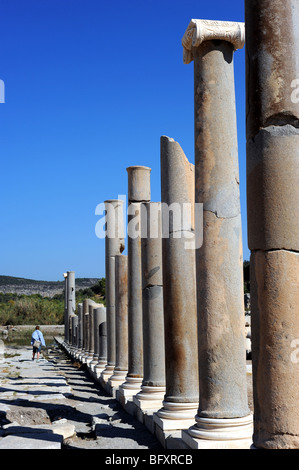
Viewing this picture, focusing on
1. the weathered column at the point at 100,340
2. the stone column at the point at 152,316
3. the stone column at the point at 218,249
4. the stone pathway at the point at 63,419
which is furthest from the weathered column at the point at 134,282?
the stone column at the point at 218,249

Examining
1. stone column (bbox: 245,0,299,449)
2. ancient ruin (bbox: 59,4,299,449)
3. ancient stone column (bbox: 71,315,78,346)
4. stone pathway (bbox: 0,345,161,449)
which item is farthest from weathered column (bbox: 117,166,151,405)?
ancient stone column (bbox: 71,315,78,346)

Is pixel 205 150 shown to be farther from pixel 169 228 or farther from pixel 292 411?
pixel 292 411

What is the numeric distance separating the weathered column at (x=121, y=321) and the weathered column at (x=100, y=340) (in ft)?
9.15

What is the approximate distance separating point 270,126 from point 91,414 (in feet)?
29.7

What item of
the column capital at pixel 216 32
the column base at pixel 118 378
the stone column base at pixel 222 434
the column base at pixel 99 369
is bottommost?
the column base at pixel 99 369

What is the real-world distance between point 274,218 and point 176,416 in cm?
491

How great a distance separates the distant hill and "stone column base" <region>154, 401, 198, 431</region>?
142747 millimetres

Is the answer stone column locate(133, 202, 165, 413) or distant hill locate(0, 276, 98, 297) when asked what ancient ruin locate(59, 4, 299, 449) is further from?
distant hill locate(0, 276, 98, 297)

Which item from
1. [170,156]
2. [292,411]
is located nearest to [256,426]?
[292,411]

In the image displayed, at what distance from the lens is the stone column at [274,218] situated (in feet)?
17.2

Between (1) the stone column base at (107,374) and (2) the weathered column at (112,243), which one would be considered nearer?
(1) the stone column base at (107,374)

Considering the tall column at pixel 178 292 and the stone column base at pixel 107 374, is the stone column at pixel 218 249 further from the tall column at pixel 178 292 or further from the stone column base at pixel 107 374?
the stone column base at pixel 107 374

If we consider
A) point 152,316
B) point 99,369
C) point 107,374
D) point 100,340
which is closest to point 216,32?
point 152,316

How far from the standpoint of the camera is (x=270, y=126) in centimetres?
554
